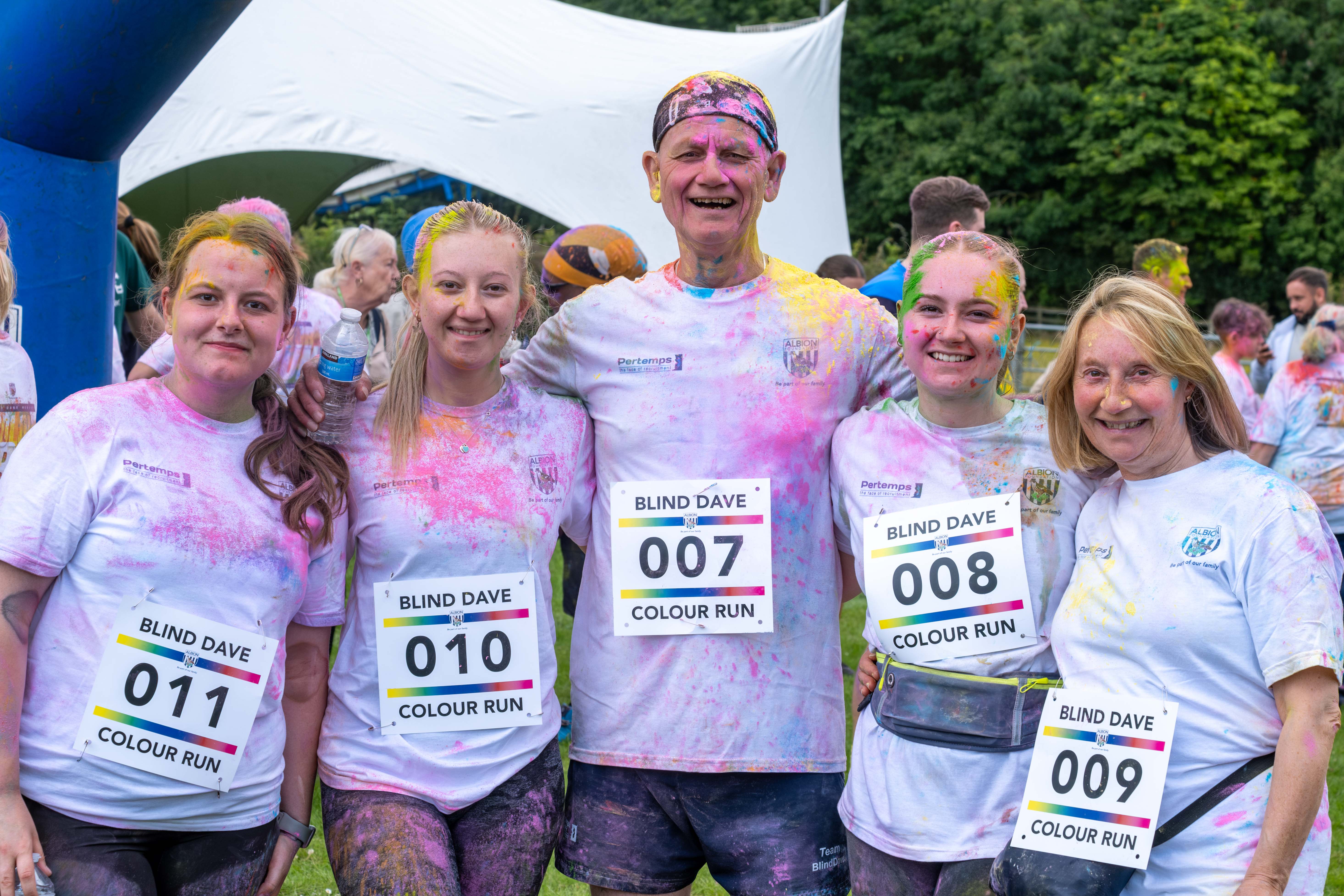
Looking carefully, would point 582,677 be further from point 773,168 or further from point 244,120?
point 244,120

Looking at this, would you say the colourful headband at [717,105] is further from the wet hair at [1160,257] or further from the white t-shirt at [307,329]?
the wet hair at [1160,257]

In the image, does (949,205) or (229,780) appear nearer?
(229,780)

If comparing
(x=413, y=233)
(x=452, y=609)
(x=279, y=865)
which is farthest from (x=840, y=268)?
(x=279, y=865)

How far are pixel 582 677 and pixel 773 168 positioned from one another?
1.26m

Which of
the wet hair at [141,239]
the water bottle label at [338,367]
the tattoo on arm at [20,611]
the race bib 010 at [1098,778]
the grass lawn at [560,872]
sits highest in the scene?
the wet hair at [141,239]

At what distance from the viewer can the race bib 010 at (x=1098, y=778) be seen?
2096mm

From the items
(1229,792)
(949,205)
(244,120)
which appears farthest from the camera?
(244,120)

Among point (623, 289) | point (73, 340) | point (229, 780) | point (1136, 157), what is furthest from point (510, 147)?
point (1136, 157)

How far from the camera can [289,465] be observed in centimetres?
237

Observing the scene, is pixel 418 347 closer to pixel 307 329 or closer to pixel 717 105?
pixel 717 105

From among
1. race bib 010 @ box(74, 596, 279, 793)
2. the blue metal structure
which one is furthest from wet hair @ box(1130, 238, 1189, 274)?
race bib 010 @ box(74, 596, 279, 793)

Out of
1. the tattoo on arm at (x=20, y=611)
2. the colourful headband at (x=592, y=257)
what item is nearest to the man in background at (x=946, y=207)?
the colourful headband at (x=592, y=257)

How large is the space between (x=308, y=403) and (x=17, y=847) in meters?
0.97

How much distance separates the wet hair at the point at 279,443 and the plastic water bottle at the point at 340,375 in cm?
5
